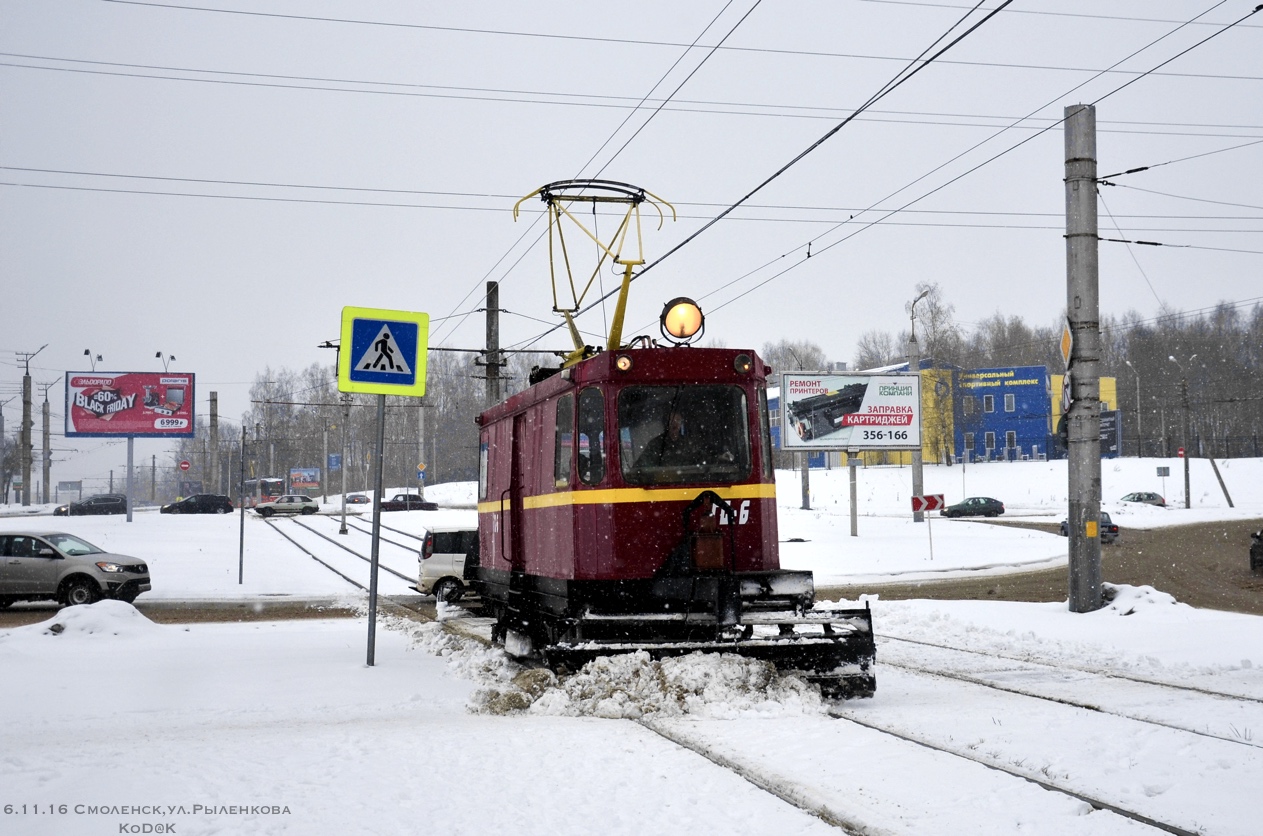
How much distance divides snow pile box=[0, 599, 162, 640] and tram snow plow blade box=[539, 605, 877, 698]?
714 centimetres

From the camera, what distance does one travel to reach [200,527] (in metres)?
48.6

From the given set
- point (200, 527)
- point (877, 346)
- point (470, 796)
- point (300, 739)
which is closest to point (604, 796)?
point (470, 796)

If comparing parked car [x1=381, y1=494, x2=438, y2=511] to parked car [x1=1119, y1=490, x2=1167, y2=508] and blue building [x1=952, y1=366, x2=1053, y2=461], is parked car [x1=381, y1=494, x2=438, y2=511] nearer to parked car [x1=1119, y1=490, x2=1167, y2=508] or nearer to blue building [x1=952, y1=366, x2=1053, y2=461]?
parked car [x1=1119, y1=490, x2=1167, y2=508]

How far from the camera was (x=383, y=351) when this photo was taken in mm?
11062

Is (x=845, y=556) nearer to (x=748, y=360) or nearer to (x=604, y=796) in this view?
(x=748, y=360)

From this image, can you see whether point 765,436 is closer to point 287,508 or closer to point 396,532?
point 396,532

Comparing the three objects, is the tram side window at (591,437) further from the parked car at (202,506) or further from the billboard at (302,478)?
the billboard at (302,478)

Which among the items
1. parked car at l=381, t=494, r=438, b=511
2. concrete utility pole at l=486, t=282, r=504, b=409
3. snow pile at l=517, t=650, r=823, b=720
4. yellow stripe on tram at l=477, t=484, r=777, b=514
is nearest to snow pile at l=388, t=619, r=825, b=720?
snow pile at l=517, t=650, r=823, b=720

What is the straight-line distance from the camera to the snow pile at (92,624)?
1278 centimetres

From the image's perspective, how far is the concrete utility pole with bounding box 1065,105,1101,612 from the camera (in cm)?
1477

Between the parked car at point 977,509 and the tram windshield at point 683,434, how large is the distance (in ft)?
174

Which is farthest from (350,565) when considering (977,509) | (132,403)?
(977,509)

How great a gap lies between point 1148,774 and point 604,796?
3.11m

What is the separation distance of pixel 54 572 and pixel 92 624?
899cm
